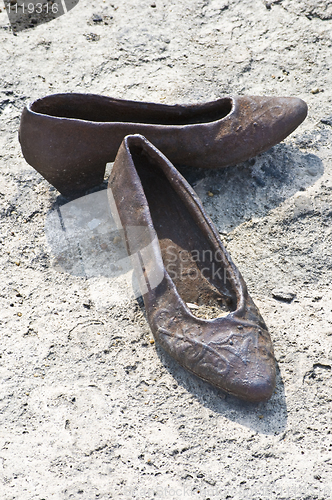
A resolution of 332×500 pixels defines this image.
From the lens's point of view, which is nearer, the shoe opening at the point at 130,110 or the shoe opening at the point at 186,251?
the shoe opening at the point at 186,251

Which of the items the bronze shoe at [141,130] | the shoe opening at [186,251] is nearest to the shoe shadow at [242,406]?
the shoe opening at [186,251]

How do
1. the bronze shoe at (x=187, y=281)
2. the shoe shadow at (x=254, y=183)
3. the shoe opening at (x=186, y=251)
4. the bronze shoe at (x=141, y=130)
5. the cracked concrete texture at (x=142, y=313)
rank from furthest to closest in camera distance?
the shoe shadow at (x=254, y=183) < the bronze shoe at (x=141, y=130) < the shoe opening at (x=186, y=251) < the bronze shoe at (x=187, y=281) < the cracked concrete texture at (x=142, y=313)

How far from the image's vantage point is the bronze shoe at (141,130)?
2559 millimetres

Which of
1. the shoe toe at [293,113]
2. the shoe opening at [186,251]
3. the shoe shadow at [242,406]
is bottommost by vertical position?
the shoe shadow at [242,406]

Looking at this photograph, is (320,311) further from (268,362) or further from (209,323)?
(209,323)

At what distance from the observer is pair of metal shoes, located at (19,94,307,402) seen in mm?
2039

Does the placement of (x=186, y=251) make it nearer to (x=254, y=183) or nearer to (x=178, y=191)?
(x=178, y=191)

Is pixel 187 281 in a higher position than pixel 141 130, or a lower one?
lower

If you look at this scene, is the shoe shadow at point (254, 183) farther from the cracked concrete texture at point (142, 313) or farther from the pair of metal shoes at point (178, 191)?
the pair of metal shoes at point (178, 191)

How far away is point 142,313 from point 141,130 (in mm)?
1024

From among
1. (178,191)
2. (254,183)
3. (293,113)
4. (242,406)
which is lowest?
(242,406)

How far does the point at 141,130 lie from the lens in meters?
2.64

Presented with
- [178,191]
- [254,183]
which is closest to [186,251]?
[178,191]

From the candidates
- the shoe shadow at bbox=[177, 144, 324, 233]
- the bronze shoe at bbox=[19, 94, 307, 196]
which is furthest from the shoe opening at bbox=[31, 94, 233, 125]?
the shoe shadow at bbox=[177, 144, 324, 233]
